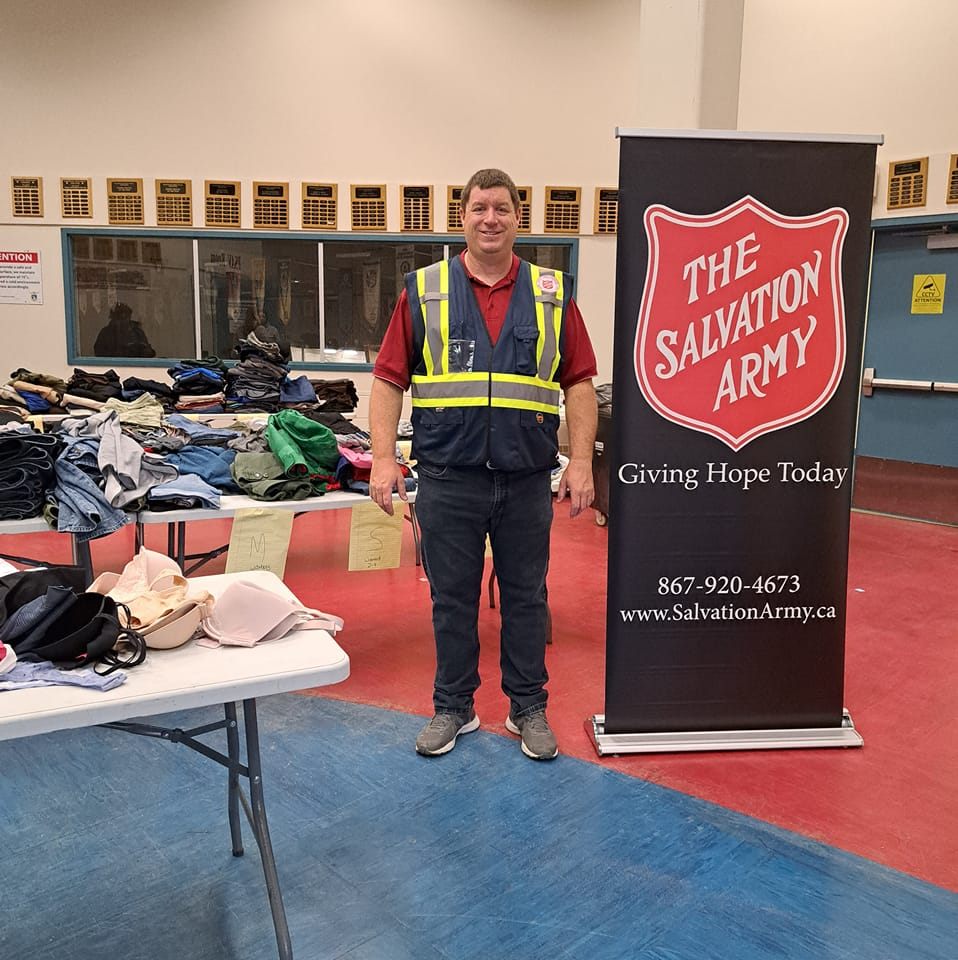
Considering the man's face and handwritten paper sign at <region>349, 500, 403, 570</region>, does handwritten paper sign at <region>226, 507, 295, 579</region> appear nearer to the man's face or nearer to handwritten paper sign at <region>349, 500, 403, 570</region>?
handwritten paper sign at <region>349, 500, 403, 570</region>

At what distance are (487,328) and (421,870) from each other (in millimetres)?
1528

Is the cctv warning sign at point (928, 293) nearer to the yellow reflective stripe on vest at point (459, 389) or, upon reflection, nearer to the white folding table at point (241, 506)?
the white folding table at point (241, 506)

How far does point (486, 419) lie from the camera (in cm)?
261

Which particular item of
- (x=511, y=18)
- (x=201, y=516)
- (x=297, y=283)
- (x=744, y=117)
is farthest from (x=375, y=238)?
(x=201, y=516)

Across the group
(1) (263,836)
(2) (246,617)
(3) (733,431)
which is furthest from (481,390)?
(1) (263,836)

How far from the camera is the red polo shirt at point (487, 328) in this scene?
268 cm

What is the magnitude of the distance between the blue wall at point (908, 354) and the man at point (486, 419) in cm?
487

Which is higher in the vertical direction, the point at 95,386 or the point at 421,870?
the point at 95,386

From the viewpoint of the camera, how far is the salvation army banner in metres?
2.73

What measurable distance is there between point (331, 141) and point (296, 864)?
6.86 m

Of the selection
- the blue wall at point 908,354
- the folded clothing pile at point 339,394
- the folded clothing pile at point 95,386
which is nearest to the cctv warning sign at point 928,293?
the blue wall at point 908,354

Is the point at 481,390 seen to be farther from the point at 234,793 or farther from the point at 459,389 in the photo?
the point at 234,793

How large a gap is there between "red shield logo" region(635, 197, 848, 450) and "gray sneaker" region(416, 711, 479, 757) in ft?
4.05

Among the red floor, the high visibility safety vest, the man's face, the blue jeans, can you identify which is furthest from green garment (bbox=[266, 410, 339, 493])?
the man's face
